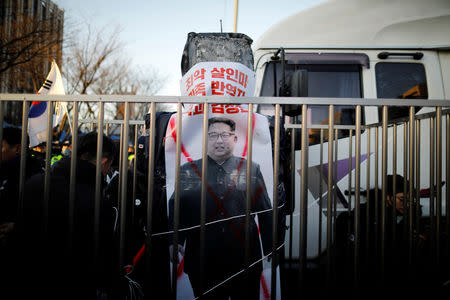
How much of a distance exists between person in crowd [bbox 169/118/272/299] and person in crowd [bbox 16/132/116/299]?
45cm

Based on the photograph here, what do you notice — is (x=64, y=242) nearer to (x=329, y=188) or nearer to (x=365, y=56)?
(x=329, y=188)

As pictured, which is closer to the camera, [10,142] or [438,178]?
[438,178]

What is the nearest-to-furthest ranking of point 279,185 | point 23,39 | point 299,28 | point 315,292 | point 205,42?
point 279,185 → point 205,42 → point 315,292 → point 299,28 → point 23,39

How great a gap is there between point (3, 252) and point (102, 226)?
607 mm

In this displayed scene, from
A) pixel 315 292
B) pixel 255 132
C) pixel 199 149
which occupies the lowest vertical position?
pixel 315 292

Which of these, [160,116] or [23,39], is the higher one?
[23,39]

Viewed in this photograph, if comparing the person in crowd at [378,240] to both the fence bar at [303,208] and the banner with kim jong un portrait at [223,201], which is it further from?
the banner with kim jong un portrait at [223,201]

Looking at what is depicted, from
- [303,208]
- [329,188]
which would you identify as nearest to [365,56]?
[329,188]

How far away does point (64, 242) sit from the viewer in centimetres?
164

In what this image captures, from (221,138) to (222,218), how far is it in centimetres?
50

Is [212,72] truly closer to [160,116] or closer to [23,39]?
[160,116]

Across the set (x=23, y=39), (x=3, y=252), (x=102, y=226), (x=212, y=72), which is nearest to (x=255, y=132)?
(x=212, y=72)

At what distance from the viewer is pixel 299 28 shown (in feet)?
11.5

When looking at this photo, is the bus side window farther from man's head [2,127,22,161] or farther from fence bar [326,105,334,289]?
man's head [2,127,22,161]
